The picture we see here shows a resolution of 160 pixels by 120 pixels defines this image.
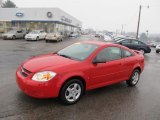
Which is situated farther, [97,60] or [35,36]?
[35,36]

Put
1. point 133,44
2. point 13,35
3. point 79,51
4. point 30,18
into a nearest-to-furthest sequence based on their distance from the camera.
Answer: point 79,51, point 133,44, point 13,35, point 30,18

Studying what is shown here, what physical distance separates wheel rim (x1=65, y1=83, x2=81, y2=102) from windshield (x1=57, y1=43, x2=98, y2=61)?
2.51ft

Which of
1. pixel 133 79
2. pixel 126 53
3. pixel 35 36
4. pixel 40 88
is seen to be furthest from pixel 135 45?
pixel 35 36

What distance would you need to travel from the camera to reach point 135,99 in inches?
238

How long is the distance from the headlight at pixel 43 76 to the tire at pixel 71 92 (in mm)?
434

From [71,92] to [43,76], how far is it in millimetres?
865

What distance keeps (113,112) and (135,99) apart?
1286 millimetres

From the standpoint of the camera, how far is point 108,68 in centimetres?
602

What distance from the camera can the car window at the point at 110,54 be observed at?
597 cm

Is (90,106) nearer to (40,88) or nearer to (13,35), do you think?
(40,88)

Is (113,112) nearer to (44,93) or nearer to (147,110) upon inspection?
(147,110)

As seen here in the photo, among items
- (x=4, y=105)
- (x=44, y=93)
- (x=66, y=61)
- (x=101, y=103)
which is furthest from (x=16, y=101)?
(x=101, y=103)

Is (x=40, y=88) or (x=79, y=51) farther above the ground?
(x=79, y=51)

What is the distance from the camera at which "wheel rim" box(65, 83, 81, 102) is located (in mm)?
5250
